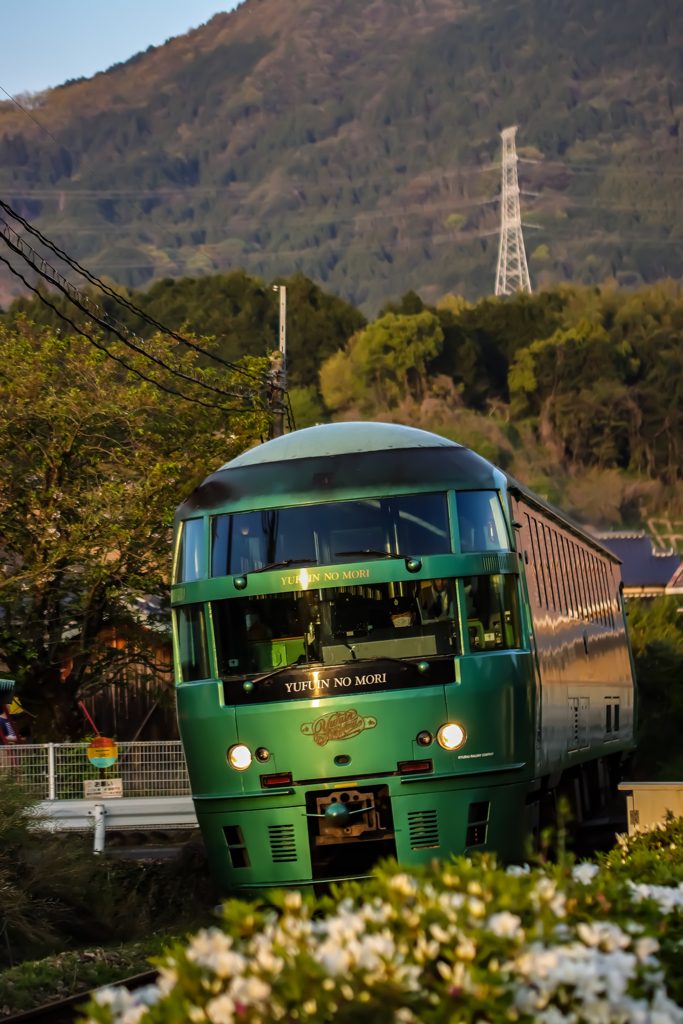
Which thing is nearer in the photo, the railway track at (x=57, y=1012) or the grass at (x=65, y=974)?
the railway track at (x=57, y=1012)

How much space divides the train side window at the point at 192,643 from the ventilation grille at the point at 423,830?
80.8 inches

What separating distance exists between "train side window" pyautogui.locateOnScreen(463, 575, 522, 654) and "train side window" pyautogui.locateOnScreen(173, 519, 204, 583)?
224 cm

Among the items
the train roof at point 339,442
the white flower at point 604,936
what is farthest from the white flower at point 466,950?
the train roof at point 339,442

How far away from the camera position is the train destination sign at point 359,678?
405 inches

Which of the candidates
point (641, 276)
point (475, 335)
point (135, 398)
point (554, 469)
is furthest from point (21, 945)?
point (641, 276)

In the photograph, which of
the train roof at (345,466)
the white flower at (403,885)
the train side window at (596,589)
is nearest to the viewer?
the white flower at (403,885)

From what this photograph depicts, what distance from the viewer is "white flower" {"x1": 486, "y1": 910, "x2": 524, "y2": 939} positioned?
3.48 m

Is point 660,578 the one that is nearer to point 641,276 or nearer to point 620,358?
point 620,358

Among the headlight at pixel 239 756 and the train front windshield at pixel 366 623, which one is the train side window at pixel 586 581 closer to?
the train front windshield at pixel 366 623

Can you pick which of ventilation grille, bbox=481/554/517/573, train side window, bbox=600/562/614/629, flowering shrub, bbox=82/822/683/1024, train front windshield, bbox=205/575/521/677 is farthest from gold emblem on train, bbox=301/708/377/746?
train side window, bbox=600/562/614/629

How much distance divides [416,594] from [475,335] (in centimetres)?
9785

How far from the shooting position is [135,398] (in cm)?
2245

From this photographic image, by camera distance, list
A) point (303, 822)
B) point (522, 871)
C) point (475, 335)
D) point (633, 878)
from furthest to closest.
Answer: point (475, 335), point (303, 822), point (633, 878), point (522, 871)

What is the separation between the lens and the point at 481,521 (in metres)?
10.9
